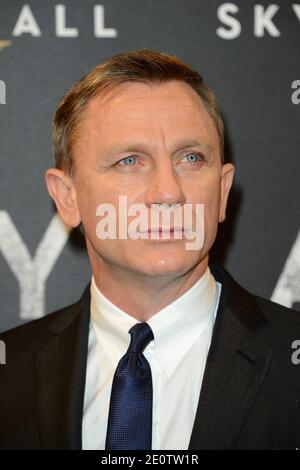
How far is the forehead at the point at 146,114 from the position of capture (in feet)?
6.27

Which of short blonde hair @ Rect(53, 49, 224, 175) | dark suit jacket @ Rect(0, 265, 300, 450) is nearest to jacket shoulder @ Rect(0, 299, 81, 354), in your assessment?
dark suit jacket @ Rect(0, 265, 300, 450)

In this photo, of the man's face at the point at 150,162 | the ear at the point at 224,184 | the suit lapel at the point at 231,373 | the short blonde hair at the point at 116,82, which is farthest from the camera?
the ear at the point at 224,184

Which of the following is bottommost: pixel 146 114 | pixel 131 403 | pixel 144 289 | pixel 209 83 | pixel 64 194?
pixel 131 403

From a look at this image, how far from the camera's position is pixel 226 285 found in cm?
209

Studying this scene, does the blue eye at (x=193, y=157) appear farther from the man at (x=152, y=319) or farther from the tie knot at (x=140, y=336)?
the tie knot at (x=140, y=336)

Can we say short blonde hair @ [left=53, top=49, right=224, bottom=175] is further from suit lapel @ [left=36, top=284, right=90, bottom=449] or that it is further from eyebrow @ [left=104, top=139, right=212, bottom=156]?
suit lapel @ [left=36, top=284, right=90, bottom=449]

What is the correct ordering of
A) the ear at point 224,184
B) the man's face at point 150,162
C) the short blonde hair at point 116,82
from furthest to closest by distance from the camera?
the ear at point 224,184 < the short blonde hair at point 116,82 < the man's face at point 150,162

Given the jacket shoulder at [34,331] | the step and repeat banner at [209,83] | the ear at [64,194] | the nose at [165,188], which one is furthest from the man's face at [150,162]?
the step and repeat banner at [209,83]

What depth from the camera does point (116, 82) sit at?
78.2 inches

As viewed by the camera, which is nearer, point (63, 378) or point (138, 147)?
point (138, 147)

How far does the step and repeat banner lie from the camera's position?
2500 mm

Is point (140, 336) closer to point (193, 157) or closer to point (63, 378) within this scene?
point (63, 378)

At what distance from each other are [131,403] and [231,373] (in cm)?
29

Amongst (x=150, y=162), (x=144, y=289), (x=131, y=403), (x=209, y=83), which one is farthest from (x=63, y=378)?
(x=209, y=83)
